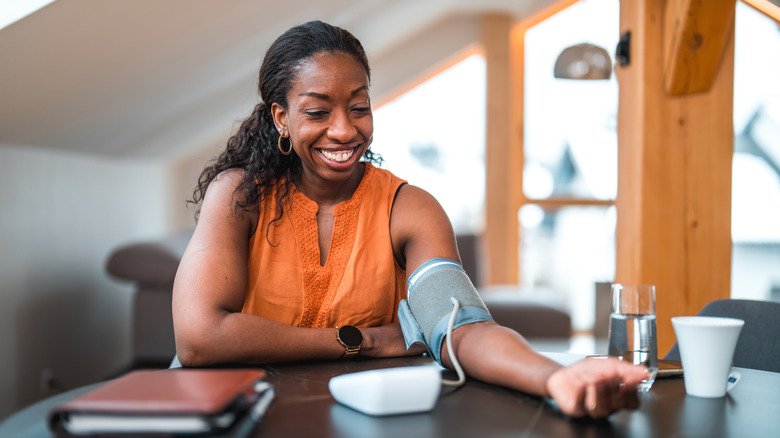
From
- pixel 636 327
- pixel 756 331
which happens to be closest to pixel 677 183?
pixel 756 331

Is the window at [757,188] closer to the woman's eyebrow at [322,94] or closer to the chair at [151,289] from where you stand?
the chair at [151,289]

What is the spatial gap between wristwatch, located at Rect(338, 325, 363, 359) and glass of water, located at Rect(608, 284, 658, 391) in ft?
1.57

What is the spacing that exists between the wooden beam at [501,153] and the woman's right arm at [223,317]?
15.3 feet

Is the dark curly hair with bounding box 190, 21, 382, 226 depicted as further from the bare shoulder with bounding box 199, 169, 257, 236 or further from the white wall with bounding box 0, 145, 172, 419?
the white wall with bounding box 0, 145, 172, 419

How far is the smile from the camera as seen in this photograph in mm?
1704

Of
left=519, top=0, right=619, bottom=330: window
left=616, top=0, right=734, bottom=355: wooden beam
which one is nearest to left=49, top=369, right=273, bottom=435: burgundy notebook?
left=616, top=0, right=734, bottom=355: wooden beam

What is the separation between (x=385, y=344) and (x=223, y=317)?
0.31 meters

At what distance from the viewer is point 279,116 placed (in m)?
1.81

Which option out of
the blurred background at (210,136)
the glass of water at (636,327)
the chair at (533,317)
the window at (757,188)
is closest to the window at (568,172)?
the blurred background at (210,136)

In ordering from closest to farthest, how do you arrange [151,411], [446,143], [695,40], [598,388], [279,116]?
[151,411], [598,388], [279,116], [695,40], [446,143]

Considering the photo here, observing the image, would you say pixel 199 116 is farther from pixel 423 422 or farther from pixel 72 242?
pixel 423 422

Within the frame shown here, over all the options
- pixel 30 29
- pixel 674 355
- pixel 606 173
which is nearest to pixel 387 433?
pixel 674 355

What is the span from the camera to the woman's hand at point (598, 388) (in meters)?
1.03

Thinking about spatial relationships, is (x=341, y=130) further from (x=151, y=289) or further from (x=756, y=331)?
(x=151, y=289)
